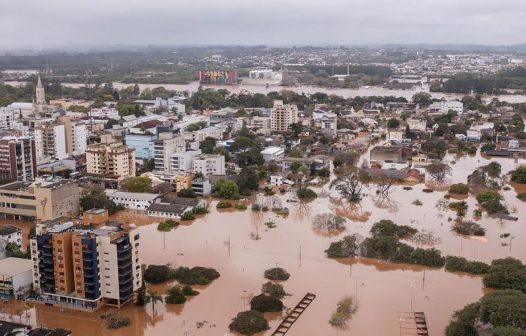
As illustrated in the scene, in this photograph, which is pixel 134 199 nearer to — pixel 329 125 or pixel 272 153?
pixel 272 153

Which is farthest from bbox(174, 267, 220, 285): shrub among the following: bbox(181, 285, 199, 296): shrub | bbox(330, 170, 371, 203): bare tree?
bbox(330, 170, 371, 203): bare tree

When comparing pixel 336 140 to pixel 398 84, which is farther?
pixel 398 84

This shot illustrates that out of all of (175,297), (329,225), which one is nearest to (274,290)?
(175,297)

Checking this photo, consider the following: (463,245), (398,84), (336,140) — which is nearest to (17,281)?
(463,245)

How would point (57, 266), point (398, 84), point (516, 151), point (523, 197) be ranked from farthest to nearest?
point (398, 84), point (516, 151), point (523, 197), point (57, 266)

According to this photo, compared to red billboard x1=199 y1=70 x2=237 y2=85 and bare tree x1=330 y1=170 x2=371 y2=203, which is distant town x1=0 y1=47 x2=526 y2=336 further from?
red billboard x1=199 y1=70 x2=237 y2=85

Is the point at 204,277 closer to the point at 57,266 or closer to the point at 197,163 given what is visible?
the point at 57,266
